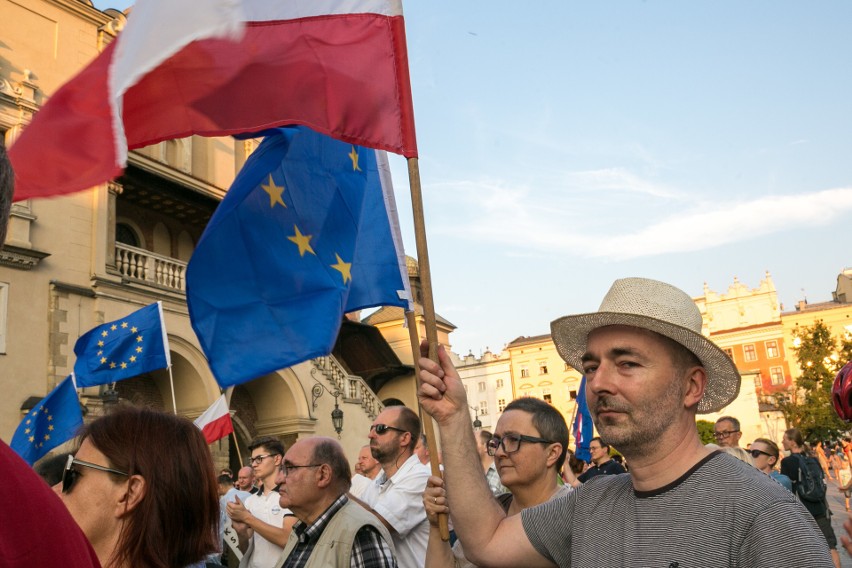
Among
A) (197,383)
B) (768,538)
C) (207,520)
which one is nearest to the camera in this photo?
(768,538)

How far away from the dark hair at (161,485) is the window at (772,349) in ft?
266

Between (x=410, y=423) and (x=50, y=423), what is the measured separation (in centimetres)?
500

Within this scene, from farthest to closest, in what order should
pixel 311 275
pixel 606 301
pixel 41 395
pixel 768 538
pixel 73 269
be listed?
pixel 73 269, pixel 41 395, pixel 311 275, pixel 606 301, pixel 768 538

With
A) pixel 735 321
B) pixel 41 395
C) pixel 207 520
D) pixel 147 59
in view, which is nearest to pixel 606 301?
pixel 207 520

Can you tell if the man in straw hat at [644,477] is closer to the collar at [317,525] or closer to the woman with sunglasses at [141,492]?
the woman with sunglasses at [141,492]

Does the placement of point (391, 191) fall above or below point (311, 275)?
above

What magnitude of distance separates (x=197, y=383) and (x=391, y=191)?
13935 millimetres

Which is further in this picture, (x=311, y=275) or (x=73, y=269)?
(x=73, y=269)

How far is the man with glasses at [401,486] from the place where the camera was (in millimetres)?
5281

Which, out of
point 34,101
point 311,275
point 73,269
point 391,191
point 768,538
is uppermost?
point 34,101

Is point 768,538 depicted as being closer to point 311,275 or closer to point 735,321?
point 311,275

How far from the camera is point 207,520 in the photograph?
3.01 metres

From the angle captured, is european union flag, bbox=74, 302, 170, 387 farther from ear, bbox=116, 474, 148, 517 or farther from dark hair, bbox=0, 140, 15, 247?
dark hair, bbox=0, 140, 15, 247

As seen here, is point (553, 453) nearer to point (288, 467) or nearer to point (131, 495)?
point (288, 467)
